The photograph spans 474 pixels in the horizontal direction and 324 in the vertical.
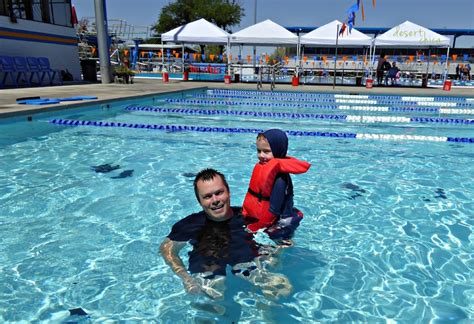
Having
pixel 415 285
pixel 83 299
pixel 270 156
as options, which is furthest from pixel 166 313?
pixel 415 285

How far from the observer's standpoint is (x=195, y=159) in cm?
709

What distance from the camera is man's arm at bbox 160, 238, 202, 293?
2.71m

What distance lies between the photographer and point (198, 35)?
869 inches

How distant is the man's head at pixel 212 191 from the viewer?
109 inches

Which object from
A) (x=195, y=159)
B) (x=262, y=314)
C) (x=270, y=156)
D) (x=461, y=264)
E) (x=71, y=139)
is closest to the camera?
(x=262, y=314)

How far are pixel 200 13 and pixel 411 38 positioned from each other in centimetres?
4059

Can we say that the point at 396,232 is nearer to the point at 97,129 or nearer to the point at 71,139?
the point at 71,139

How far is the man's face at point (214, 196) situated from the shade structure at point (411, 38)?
66.1ft

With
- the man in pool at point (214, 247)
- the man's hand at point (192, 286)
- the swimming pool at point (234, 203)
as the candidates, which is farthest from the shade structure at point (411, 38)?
the man's hand at point (192, 286)

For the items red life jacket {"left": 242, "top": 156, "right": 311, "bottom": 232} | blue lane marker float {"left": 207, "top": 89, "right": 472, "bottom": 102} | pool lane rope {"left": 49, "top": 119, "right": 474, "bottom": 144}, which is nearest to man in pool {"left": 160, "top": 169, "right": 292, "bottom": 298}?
red life jacket {"left": 242, "top": 156, "right": 311, "bottom": 232}

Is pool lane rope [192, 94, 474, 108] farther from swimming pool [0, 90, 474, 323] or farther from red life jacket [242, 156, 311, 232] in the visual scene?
red life jacket [242, 156, 311, 232]

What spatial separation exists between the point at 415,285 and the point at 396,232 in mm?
1063

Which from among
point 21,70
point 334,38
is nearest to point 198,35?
point 334,38

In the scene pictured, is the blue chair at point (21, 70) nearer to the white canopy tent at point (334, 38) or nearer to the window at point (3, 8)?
the window at point (3, 8)
